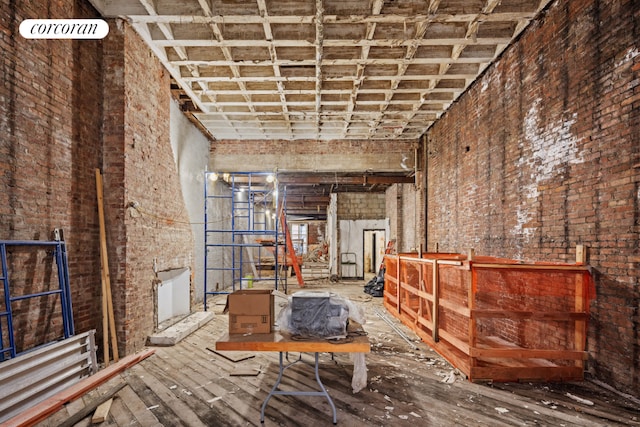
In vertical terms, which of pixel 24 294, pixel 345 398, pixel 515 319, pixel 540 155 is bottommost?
pixel 345 398

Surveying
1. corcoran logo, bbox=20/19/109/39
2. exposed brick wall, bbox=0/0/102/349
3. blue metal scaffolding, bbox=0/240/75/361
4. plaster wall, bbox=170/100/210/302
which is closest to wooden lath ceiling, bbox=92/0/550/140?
corcoran logo, bbox=20/19/109/39

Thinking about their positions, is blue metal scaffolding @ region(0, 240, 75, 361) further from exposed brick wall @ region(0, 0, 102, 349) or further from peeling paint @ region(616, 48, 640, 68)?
peeling paint @ region(616, 48, 640, 68)

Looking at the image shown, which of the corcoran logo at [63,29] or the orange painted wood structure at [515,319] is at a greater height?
the corcoran logo at [63,29]

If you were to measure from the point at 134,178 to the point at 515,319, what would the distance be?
5459 millimetres

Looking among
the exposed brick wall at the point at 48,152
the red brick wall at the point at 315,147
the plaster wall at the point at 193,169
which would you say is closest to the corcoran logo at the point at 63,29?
the exposed brick wall at the point at 48,152

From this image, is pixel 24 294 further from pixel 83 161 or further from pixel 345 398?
pixel 345 398

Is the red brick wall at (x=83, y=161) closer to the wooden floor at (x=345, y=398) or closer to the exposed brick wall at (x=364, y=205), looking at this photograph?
the wooden floor at (x=345, y=398)

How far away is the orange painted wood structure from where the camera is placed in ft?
11.8

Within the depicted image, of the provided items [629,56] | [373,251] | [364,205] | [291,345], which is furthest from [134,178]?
[373,251]

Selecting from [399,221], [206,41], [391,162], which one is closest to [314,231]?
[399,221]

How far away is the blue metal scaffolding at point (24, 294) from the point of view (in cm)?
299

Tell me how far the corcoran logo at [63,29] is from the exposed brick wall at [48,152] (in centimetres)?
7

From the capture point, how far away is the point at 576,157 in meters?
3.78

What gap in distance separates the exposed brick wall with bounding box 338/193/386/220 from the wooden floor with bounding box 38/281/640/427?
957 centimetres
